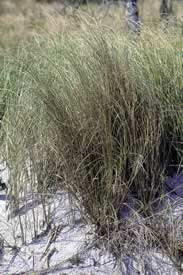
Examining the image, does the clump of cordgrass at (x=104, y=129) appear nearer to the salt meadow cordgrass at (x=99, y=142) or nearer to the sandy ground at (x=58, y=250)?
the salt meadow cordgrass at (x=99, y=142)

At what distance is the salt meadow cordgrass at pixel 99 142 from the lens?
7.18ft

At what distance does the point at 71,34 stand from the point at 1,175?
3.61ft

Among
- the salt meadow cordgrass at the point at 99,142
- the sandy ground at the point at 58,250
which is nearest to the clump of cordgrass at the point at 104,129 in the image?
the salt meadow cordgrass at the point at 99,142

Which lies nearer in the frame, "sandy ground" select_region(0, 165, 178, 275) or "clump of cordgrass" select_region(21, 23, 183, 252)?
"sandy ground" select_region(0, 165, 178, 275)

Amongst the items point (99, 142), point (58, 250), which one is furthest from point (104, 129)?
point (58, 250)

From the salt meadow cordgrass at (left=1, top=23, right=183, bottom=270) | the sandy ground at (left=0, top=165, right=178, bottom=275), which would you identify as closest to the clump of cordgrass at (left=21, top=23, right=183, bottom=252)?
the salt meadow cordgrass at (left=1, top=23, right=183, bottom=270)

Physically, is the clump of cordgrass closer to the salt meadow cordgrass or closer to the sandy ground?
the salt meadow cordgrass

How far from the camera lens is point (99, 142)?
224 centimetres

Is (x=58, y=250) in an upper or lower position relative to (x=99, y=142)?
lower

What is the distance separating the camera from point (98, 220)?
7.23 feet

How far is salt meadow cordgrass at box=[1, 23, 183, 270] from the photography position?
7.18 feet

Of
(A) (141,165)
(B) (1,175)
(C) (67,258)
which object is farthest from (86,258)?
(B) (1,175)

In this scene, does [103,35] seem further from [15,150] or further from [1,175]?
[1,175]

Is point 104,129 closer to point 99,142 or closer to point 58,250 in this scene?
point 99,142
